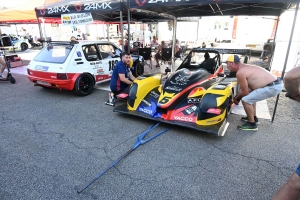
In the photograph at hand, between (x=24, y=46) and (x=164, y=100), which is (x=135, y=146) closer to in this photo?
(x=164, y=100)

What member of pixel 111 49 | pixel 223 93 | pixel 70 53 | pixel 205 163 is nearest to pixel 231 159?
pixel 205 163

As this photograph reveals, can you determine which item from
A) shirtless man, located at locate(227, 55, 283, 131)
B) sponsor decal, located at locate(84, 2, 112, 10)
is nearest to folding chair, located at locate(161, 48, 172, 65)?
sponsor decal, located at locate(84, 2, 112, 10)

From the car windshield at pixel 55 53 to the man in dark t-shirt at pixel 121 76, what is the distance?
1.59 metres

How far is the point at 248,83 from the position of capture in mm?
3684

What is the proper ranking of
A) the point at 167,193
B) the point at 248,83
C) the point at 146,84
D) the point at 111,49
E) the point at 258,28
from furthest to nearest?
the point at 258,28, the point at 111,49, the point at 146,84, the point at 248,83, the point at 167,193

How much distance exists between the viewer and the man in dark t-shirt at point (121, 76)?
15.9 feet

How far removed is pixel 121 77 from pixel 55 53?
2282 mm

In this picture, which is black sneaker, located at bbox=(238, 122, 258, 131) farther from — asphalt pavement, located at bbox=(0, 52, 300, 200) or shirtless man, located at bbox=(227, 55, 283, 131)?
shirtless man, located at bbox=(227, 55, 283, 131)

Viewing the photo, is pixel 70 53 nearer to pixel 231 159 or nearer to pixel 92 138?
pixel 92 138

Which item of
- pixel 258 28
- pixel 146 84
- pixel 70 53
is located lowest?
pixel 146 84

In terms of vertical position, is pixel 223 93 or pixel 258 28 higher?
pixel 258 28

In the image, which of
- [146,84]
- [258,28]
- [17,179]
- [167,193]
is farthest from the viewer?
[258,28]

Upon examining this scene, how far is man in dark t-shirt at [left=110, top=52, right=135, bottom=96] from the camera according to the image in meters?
4.86

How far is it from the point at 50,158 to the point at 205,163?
2.28 meters
